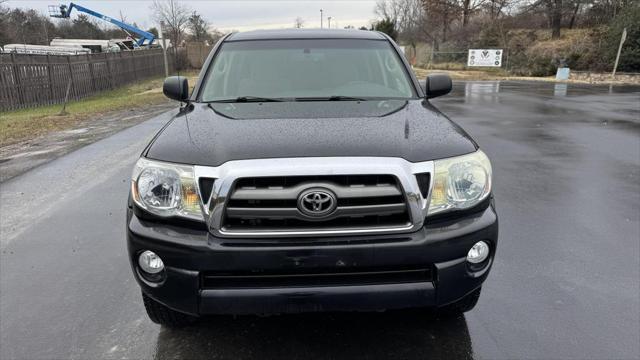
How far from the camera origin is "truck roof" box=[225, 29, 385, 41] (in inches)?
160

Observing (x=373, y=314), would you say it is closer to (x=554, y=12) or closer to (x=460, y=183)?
(x=460, y=183)

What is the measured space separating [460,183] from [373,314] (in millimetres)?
1117

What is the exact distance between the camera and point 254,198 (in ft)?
7.18

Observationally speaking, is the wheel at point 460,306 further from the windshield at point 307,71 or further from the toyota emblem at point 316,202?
the windshield at point 307,71

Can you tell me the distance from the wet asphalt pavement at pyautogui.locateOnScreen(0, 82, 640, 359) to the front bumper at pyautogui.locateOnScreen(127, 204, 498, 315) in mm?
556

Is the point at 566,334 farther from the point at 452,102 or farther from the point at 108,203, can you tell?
the point at 452,102

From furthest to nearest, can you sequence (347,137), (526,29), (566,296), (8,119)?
(526,29), (8,119), (566,296), (347,137)

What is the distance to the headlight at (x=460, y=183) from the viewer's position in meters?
2.31

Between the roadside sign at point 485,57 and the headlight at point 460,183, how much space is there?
33410mm

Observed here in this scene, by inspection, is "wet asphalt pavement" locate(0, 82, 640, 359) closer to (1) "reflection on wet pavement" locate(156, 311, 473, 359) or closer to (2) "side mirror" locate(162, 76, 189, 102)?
(1) "reflection on wet pavement" locate(156, 311, 473, 359)

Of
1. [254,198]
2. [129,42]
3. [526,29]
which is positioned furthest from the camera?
[129,42]

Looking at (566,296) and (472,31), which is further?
(472,31)

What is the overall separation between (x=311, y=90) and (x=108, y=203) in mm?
3081

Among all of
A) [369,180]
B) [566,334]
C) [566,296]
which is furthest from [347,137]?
[566,296]
